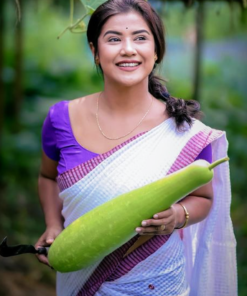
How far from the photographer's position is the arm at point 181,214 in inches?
87.7

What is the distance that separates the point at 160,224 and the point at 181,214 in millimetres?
177

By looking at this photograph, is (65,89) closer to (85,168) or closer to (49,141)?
(49,141)

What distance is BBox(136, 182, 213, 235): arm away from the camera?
2.23 metres

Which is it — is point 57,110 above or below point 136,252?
above

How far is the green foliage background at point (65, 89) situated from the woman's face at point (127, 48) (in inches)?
61.3

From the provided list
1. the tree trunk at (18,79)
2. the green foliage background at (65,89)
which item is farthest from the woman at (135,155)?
the tree trunk at (18,79)

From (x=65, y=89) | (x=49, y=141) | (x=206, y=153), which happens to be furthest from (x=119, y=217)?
(x=65, y=89)

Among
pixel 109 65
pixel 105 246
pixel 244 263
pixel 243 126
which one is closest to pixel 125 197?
pixel 105 246

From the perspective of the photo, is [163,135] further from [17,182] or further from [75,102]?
[17,182]

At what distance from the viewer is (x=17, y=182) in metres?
7.18

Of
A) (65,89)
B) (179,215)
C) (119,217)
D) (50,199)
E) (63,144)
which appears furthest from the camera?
(65,89)

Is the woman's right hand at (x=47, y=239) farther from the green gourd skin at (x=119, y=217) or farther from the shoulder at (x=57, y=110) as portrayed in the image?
the shoulder at (x=57, y=110)

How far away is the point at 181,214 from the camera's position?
2383mm

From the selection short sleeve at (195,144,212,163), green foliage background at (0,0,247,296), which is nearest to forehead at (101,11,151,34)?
short sleeve at (195,144,212,163)
